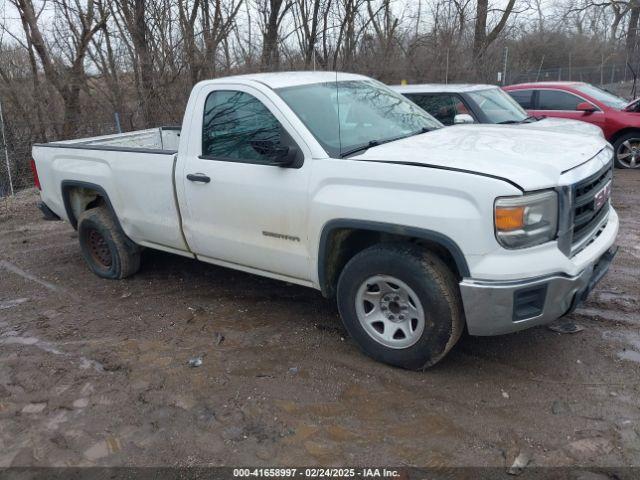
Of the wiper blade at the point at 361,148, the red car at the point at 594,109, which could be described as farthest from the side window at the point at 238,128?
the red car at the point at 594,109

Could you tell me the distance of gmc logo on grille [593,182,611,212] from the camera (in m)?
3.66

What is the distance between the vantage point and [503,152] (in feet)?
11.5

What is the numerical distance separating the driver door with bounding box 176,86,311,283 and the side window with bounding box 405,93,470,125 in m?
4.43

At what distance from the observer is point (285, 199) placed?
3.93 metres

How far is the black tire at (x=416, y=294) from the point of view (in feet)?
11.1

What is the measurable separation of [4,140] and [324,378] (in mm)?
9189

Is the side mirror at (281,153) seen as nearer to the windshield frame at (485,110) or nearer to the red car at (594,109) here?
the windshield frame at (485,110)

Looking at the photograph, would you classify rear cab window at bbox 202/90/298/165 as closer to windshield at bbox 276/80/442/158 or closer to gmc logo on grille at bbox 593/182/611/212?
windshield at bbox 276/80/442/158

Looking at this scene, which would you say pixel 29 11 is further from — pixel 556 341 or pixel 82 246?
pixel 556 341

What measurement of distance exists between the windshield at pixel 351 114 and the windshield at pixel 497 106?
11.1 feet

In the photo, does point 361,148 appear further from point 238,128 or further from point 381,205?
point 238,128

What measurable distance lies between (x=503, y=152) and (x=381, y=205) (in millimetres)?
840

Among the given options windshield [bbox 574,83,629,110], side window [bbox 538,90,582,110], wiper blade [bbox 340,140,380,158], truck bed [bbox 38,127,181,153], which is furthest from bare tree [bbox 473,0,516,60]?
wiper blade [bbox 340,140,380,158]

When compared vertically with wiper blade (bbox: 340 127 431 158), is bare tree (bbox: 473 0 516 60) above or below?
above
